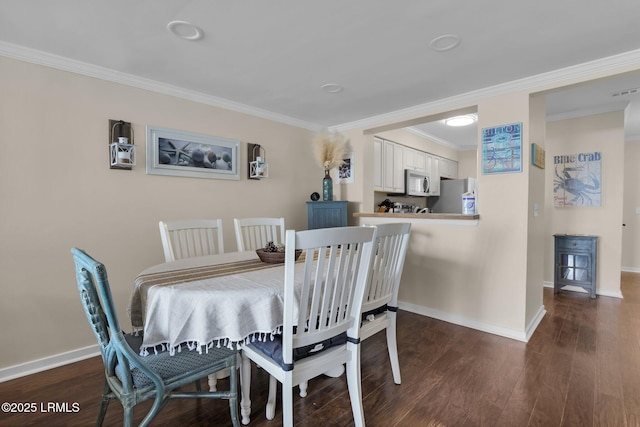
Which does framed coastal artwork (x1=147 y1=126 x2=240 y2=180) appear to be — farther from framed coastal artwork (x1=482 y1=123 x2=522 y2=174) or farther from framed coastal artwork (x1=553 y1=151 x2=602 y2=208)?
framed coastal artwork (x1=553 y1=151 x2=602 y2=208)

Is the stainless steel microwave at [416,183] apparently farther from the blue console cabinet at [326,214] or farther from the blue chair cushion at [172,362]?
the blue chair cushion at [172,362]

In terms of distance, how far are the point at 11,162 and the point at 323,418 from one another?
255 cm

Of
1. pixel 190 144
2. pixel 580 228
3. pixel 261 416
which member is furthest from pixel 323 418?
pixel 580 228

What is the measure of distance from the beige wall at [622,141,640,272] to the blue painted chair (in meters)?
6.74

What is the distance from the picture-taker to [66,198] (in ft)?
7.16

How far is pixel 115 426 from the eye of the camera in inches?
60.5

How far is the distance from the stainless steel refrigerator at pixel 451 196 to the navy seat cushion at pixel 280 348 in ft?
14.3

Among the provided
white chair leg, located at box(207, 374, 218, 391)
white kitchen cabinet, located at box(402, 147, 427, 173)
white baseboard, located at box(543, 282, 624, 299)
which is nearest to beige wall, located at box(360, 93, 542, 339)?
white baseboard, located at box(543, 282, 624, 299)

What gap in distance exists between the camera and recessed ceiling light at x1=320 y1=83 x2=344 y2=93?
8.61ft

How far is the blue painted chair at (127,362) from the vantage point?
112 centimetres

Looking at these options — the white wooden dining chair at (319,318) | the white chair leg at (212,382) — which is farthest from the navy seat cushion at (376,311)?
the white chair leg at (212,382)

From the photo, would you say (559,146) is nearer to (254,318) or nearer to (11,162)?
(254,318)

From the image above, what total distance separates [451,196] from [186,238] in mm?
4546

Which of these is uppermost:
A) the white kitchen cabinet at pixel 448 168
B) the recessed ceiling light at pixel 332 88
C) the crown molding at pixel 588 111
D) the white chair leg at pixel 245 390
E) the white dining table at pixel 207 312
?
the crown molding at pixel 588 111
